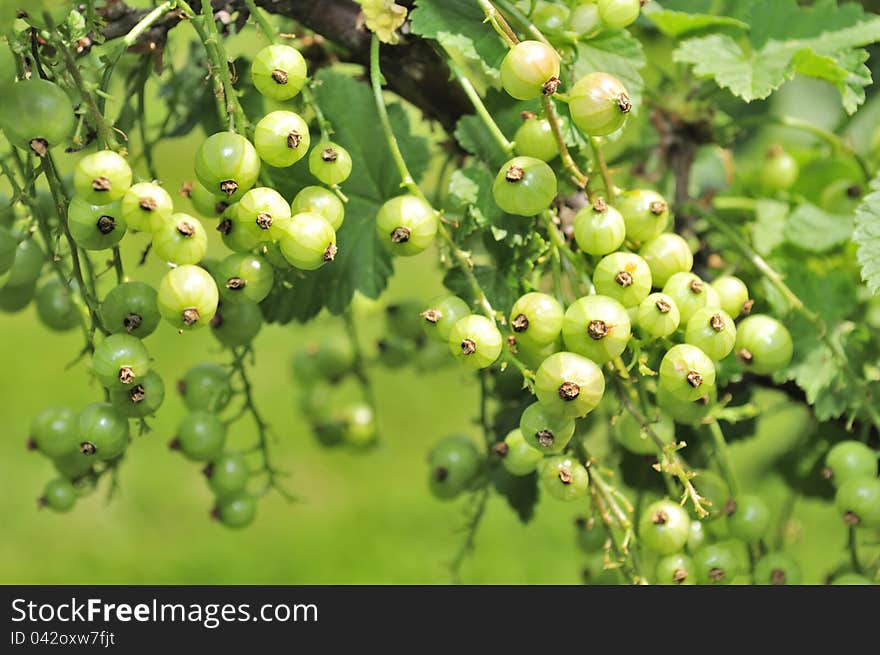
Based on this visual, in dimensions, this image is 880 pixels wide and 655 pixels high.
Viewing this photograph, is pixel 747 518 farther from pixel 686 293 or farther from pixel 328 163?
pixel 328 163

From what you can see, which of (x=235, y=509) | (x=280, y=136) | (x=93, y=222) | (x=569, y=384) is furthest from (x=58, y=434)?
(x=569, y=384)

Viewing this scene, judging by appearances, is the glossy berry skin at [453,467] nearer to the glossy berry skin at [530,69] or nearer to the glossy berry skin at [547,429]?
the glossy berry skin at [547,429]

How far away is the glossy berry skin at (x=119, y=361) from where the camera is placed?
0.74m

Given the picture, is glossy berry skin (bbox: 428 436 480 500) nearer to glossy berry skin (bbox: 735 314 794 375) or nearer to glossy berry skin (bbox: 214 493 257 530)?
glossy berry skin (bbox: 214 493 257 530)

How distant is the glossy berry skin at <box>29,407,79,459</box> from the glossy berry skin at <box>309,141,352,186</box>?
39cm

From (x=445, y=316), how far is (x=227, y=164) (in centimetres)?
22

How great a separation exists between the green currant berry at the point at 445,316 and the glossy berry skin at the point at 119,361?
0.23 m

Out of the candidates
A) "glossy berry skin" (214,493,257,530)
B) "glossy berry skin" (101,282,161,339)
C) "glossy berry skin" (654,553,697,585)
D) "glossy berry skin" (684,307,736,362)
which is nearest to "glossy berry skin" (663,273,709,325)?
"glossy berry skin" (684,307,736,362)

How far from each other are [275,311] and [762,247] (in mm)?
565

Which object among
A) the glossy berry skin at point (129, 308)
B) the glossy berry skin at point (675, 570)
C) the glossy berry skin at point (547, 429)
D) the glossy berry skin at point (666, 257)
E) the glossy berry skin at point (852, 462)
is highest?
the glossy berry skin at point (666, 257)

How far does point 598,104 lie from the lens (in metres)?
0.72

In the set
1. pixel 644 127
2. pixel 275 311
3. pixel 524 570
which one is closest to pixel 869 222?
pixel 644 127

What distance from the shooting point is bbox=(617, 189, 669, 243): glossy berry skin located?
2.69 feet

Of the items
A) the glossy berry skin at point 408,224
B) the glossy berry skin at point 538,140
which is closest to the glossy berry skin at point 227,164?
the glossy berry skin at point 408,224
